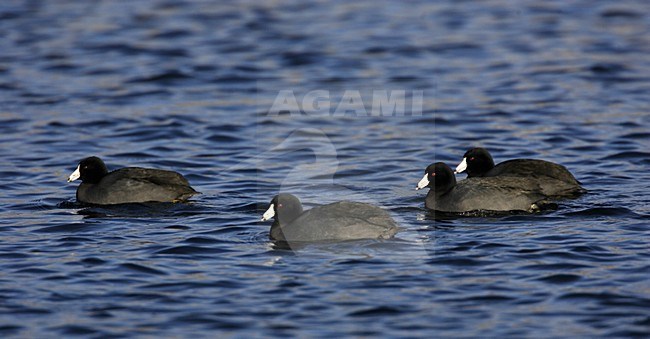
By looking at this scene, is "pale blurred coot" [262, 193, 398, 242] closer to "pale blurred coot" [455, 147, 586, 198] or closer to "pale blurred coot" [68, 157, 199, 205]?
"pale blurred coot" [68, 157, 199, 205]

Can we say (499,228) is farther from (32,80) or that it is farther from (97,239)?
(32,80)

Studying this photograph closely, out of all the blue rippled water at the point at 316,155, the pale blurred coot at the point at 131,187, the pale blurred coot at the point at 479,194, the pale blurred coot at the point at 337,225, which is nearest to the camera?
the blue rippled water at the point at 316,155

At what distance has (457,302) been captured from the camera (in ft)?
30.5

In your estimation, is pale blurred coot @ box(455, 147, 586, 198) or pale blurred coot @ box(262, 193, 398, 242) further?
pale blurred coot @ box(455, 147, 586, 198)

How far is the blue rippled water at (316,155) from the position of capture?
365 inches

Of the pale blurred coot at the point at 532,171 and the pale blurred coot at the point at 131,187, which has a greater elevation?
the pale blurred coot at the point at 131,187

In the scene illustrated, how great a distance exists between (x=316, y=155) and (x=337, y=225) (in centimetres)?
539

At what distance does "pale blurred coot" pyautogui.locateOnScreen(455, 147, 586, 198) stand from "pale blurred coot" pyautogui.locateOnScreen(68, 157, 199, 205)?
3.41 m

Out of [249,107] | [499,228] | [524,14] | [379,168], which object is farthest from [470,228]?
[524,14]

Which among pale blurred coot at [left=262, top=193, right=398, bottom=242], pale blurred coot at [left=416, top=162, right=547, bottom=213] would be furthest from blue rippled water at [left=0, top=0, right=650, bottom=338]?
pale blurred coot at [left=416, top=162, right=547, bottom=213]

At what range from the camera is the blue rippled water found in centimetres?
928

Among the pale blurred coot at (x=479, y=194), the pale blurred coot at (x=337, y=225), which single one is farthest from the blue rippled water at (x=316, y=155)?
the pale blurred coot at (x=479, y=194)

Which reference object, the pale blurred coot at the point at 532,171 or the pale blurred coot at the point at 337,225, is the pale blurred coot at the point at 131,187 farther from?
the pale blurred coot at the point at 532,171

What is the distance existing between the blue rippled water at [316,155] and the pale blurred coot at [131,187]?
202 mm
